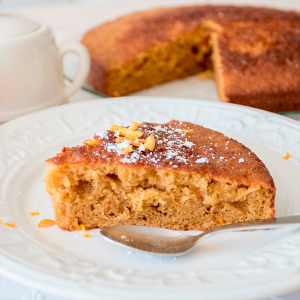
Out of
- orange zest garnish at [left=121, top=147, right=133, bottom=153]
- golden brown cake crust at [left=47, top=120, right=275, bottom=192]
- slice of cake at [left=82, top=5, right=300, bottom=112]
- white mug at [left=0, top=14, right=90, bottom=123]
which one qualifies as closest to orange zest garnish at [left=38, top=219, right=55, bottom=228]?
golden brown cake crust at [left=47, top=120, right=275, bottom=192]

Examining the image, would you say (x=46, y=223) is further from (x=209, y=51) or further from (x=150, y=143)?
(x=209, y=51)

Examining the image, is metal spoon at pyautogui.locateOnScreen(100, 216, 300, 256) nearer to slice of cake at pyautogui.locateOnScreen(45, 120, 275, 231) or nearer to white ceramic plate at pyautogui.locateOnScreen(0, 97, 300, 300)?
white ceramic plate at pyautogui.locateOnScreen(0, 97, 300, 300)

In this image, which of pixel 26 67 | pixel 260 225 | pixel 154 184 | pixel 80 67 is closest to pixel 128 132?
pixel 154 184

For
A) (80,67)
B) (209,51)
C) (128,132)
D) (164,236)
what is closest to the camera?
(164,236)

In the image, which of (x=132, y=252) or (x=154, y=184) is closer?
(x=132, y=252)

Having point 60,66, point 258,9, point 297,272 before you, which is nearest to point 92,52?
point 60,66

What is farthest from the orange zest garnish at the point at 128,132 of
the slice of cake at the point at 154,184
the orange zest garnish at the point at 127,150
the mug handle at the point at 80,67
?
the mug handle at the point at 80,67

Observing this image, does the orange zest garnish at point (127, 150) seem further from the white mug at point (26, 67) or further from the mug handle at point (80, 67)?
the mug handle at point (80, 67)

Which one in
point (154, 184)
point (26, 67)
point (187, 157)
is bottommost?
point (154, 184)
